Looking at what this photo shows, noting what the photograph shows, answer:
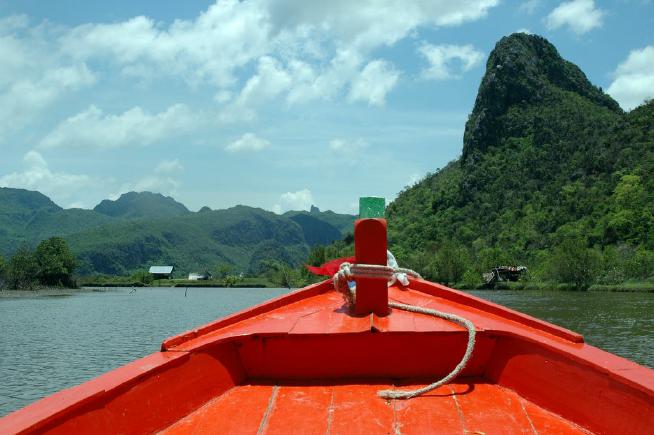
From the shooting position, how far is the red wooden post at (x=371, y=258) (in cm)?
369

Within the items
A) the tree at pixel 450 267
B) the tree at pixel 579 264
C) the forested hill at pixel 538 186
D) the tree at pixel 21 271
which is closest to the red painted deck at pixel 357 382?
the tree at pixel 579 264

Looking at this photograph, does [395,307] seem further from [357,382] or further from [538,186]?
[538,186]

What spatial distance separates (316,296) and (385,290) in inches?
35.3

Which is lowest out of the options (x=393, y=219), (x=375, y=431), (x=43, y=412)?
(x=375, y=431)

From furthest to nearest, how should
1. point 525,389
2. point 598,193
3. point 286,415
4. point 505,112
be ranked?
1. point 505,112
2. point 598,193
3. point 525,389
4. point 286,415

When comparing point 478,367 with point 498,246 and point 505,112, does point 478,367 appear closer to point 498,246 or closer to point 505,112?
point 498,246

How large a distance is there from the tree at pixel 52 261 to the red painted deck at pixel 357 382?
309ft

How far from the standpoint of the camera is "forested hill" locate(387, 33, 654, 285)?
2724 inches

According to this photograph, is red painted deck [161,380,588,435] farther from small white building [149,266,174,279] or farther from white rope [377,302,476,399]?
small white building [149,266,174,279]

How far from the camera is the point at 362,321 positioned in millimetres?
3672

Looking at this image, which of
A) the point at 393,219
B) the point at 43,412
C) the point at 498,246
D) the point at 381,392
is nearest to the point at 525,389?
the point at 381,392

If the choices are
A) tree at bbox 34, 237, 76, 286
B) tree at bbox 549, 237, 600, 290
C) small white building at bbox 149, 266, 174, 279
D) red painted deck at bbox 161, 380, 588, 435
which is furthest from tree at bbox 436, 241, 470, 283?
small white building at bbox 149, 266, 174, 279

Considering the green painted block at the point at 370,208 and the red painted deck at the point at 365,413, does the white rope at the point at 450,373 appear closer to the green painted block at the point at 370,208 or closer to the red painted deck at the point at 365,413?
the red painted deck at the point at 365,413

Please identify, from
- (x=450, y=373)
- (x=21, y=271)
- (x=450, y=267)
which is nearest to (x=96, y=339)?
(x=450, y=373)
